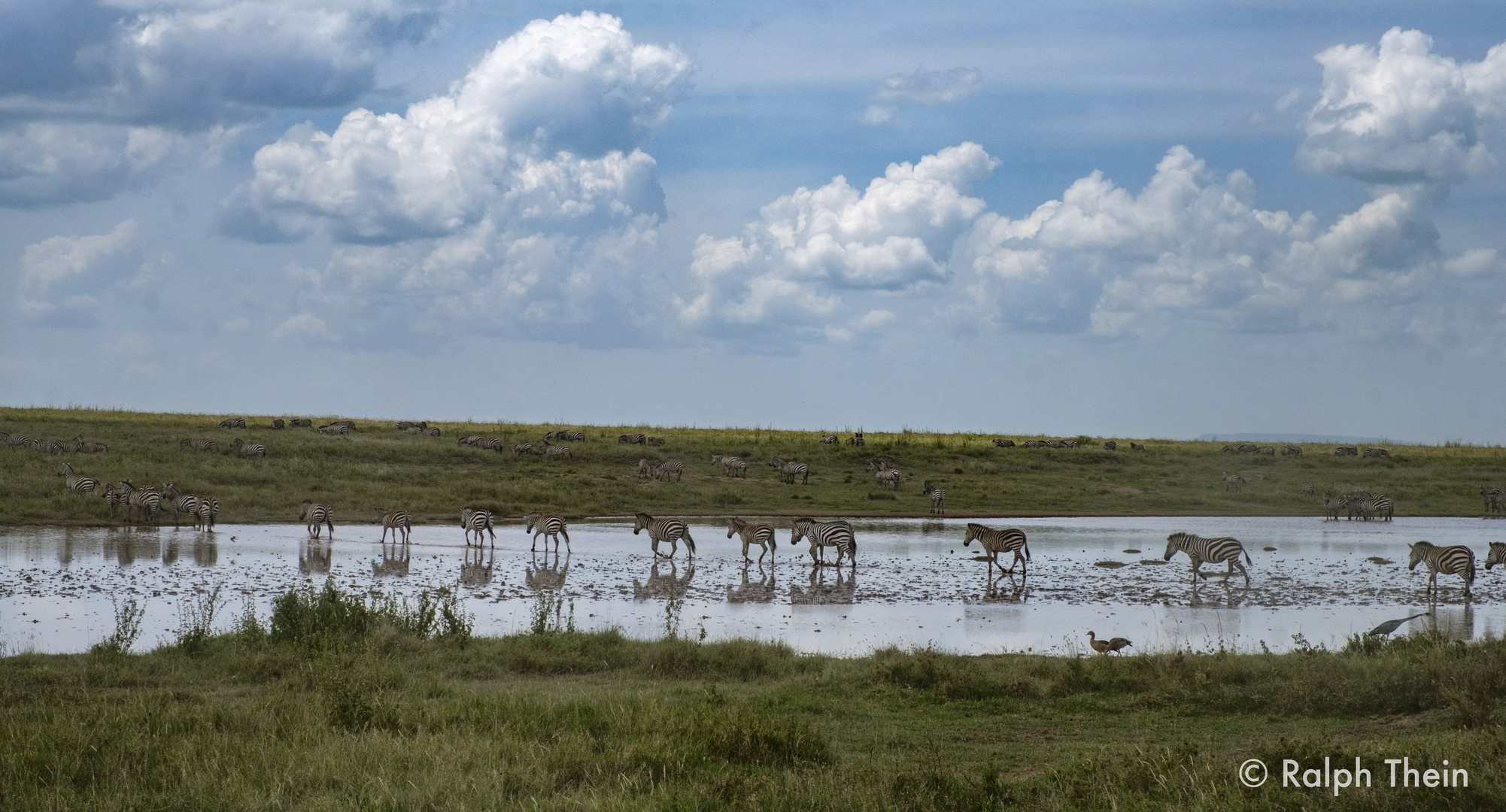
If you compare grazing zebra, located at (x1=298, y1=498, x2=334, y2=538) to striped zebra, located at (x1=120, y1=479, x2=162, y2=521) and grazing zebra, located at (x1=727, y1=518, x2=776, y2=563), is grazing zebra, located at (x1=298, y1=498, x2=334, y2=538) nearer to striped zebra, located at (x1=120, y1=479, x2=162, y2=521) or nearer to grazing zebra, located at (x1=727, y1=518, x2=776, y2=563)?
striped zebra, located at (x1=120, y1=479, x2=162, y2=521)

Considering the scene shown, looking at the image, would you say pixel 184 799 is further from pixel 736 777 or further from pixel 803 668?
pixel 803 668

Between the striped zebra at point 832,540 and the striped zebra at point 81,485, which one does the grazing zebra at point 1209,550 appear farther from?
the striped zebra at point 81,485

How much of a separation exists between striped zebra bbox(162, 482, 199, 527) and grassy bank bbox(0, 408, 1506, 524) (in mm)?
1503

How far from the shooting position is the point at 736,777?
732 cm

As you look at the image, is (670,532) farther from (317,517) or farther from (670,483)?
(670,483)

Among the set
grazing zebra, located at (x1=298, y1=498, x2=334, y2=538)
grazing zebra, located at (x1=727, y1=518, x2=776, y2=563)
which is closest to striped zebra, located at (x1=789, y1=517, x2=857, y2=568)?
grazing zebra, located at (x1=727, y1=518, x2=776, y2=563)

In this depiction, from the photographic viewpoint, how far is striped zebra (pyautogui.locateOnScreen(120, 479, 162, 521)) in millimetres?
28812

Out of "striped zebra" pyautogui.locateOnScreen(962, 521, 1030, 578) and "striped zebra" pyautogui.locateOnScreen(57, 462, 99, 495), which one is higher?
"striped zebra" pyautogui.locateOnScreen(57, 462, 99, 495)

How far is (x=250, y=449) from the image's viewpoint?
4259 centimetres

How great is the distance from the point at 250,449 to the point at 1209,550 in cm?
3449

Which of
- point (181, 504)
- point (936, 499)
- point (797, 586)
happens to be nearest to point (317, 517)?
point (181, 504)

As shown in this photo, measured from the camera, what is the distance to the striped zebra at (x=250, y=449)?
139ft

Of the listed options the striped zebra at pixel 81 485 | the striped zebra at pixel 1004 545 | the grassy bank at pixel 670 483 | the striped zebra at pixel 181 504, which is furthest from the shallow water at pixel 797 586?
the grassy bank at pixel 670 483

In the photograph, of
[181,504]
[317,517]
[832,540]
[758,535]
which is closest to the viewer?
[832,540]
